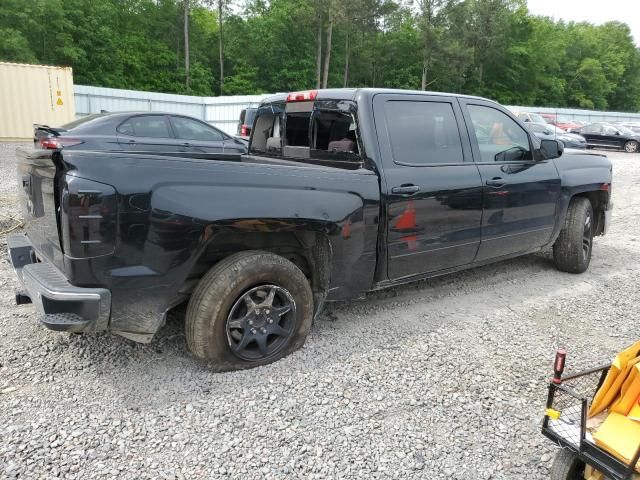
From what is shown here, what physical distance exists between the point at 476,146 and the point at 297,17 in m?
42.2

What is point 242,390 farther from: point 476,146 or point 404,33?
point 404,33

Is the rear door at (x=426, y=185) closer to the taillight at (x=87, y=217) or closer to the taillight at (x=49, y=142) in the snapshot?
the taillight at (x=87, y=217)

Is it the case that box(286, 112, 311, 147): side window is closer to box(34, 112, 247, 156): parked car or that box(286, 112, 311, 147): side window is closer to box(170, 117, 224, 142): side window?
box(34, 112, 247, 156): parked car

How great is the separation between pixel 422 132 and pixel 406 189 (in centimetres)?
60

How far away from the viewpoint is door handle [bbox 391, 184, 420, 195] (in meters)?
3.62

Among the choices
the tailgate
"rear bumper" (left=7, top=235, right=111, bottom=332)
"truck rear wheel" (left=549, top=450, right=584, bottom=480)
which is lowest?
"truck rear wheel" (left=549, top=450, right=584, bottom=480)

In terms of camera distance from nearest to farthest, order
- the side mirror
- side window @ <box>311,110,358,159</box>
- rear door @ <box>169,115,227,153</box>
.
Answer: side window @ <box>311,110,358,159</box>
the side mirror
rear door @ <box>169,115,227,153</box>

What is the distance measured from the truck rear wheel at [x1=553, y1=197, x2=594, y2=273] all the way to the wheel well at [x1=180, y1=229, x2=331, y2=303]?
10.6ft

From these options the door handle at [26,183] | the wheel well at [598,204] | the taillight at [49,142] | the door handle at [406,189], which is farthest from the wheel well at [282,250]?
the taillight at [49,142]

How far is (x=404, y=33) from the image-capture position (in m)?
49.6

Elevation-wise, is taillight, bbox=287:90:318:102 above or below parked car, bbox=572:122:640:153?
above

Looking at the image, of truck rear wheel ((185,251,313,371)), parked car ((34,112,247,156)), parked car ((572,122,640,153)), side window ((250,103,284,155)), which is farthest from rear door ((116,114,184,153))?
parked car ((572,122,640,153))

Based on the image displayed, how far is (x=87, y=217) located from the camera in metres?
2.54

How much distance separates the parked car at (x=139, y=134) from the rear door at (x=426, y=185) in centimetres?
531
